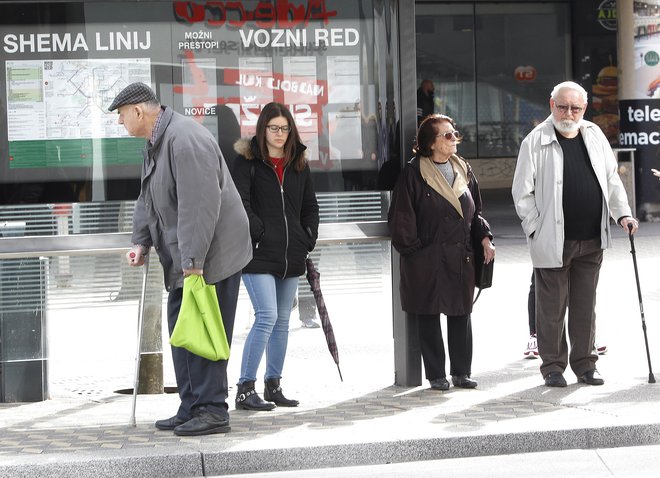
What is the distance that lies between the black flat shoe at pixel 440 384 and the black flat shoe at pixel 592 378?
0.86 m

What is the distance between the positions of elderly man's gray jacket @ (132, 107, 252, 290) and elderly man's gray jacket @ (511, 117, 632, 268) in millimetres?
2061

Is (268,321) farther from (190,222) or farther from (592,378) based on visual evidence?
(592,378)

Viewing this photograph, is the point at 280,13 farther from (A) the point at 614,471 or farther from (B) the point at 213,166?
(A) the point at 614,471

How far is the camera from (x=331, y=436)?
273 inches

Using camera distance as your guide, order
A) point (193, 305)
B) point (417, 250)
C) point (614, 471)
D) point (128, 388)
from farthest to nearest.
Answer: point (128, 388)
point (417, 250)
point (193, 305)
point (614, 471)

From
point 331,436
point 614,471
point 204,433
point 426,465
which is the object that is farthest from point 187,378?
point 614,471

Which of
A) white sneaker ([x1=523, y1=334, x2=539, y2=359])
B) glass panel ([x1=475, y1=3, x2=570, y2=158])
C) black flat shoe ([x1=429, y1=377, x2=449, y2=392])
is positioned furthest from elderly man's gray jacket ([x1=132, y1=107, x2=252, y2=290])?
glass panel ([x1=475, y1=3, x2=570, y2=158])

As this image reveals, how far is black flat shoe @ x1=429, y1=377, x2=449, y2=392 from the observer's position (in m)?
8.20

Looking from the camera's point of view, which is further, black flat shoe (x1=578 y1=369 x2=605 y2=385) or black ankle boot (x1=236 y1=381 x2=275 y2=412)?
black flat shoe (x1=578 y1=369 x2=605 y2=385)

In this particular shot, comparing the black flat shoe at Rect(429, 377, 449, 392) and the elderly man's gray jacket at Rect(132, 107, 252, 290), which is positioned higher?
the elderly man's gray jacket at Rect(132, 107, 252, 290)

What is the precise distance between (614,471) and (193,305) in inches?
88.3

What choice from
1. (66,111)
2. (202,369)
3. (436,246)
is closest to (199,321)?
(202,369)

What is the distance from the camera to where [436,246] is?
27.0ft

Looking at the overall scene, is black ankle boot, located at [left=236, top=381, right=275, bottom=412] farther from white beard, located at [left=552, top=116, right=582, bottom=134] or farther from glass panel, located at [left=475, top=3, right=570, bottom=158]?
glass panel, located at [left=475, top=3, right=570, bottom=158]
